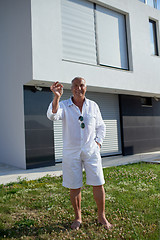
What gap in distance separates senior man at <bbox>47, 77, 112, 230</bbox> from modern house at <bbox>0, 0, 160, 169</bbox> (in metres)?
4.23

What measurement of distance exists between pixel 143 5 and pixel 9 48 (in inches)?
274

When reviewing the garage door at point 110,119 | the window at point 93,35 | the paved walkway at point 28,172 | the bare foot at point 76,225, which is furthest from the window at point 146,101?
the bare foot at point 76,225

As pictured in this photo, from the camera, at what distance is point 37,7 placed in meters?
6.81

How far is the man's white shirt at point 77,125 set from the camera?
2629 mm

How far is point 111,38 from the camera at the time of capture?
914 cm

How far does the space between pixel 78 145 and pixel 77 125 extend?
0.26 meters

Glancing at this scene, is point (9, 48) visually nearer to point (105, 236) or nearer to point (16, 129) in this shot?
point (16, 129)

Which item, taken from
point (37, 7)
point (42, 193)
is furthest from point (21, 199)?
point (37, 7)

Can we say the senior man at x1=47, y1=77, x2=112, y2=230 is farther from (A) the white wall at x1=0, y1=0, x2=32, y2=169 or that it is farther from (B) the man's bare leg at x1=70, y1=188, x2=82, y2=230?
(A) the white wall at x1=0, y1=0, x2=32, y2=169

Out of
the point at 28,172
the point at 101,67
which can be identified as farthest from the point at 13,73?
the point at 28,172

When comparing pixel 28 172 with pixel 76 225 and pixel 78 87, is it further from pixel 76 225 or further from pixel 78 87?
pixel 78 87

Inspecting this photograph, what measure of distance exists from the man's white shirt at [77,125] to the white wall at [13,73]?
4423 mm

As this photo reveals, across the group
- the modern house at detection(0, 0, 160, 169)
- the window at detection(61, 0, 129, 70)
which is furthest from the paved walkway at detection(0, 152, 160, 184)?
the window at detection(61, 0, 129, 70)

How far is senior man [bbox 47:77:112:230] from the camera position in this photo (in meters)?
2.60
